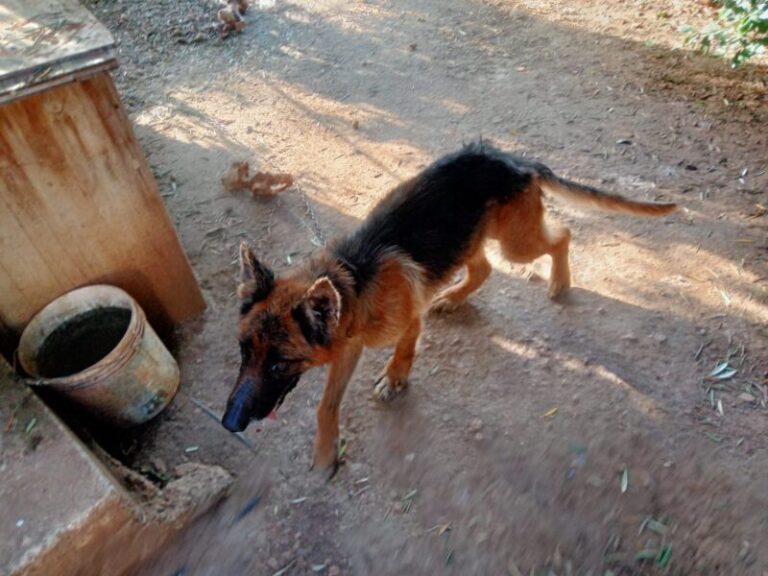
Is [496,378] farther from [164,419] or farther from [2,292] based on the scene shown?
[2,292]

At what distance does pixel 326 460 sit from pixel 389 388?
0.79 metres

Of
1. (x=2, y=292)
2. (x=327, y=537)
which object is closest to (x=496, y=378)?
(x=327, y=537)

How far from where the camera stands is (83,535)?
10.2 ft

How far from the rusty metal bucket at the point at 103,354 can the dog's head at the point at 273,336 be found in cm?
114

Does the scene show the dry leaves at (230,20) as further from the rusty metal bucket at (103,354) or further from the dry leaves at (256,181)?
the rusty metal bucket at (103,354)

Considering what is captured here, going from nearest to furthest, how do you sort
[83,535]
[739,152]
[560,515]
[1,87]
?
[83,535] → [1,87] → [560,515] → [739,152]

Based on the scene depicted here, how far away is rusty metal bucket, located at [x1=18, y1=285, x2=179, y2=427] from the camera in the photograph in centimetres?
393

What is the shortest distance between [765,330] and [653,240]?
1335mm

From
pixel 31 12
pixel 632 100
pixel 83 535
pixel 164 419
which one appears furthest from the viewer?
pixel 632 100

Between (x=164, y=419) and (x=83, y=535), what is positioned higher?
(x=83, y=535)

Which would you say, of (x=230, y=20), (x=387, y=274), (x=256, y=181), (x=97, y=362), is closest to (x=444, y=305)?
(x=387, y=274)

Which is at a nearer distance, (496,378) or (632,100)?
(496,378)

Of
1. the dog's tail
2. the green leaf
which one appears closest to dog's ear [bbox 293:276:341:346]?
the dog's tail

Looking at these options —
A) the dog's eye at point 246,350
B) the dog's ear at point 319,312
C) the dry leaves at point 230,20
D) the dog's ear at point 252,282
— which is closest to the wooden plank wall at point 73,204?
the dog's ear at point 252,282
